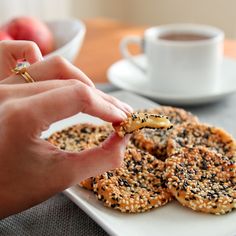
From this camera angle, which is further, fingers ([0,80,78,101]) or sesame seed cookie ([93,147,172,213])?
sesame seed cookie ([93,147,172,213])

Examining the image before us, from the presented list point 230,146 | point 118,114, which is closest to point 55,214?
point 118,114

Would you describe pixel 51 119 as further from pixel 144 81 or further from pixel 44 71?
pixel 144 81

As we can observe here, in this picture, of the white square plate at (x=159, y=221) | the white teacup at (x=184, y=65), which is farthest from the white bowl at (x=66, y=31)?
the white square plate at (x=159, y=221)

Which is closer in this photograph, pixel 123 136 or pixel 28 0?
pixel 123 136

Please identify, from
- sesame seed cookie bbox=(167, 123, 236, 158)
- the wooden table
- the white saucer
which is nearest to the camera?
sesame seed cookie bbox=(167, 123, 236, 158)

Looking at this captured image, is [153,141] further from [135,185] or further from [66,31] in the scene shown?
[66,31]

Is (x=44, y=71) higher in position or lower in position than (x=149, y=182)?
higher

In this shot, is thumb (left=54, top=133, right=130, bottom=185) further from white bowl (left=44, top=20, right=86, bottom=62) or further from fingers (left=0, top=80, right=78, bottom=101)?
white bowl (left=44, top=20, right=86, bottom=62)

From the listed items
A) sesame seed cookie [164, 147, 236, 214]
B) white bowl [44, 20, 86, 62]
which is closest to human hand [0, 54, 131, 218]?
sesame seed cookie [164, 147, 236, 214]
